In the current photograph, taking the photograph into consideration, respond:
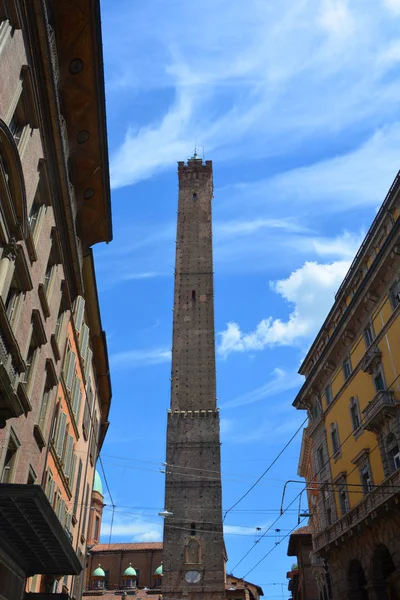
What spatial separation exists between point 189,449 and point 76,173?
1403 inches

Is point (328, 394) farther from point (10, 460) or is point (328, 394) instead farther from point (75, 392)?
point (10, 460)

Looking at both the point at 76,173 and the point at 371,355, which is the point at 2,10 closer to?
the point at 76,173

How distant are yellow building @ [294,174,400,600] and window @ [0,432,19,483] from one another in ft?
35.8

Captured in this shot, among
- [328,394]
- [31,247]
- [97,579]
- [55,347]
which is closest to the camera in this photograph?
[31,247]

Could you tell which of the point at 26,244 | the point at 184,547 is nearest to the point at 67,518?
the point at 26,244

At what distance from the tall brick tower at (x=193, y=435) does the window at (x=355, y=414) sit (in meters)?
24.1

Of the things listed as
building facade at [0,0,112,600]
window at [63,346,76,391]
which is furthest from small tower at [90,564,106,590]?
window at [63,346,76,391]

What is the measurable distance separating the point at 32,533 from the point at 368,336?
14361 millimetres

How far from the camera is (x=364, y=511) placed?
18641 millimetres

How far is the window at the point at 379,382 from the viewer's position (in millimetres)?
19203

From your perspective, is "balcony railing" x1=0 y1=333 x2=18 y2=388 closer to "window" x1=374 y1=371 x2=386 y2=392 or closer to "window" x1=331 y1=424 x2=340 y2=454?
"window" x1=374 y1=371 x2=386 y2=392

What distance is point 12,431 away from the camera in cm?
1157

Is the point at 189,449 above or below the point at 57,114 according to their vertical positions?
above

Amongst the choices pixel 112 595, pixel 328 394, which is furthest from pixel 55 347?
pixel 112 595
